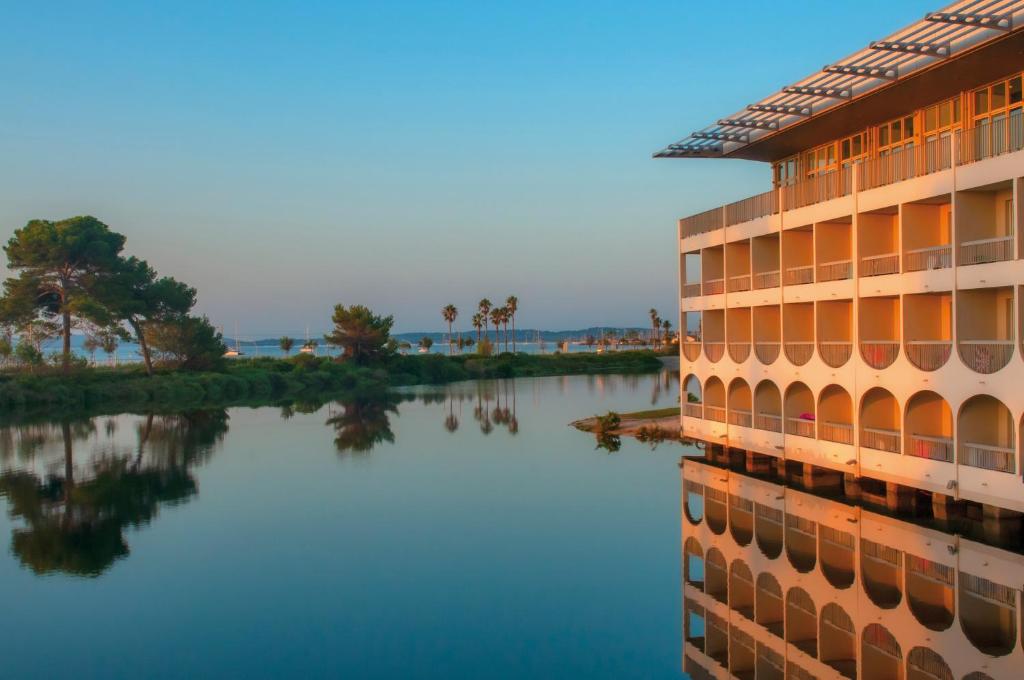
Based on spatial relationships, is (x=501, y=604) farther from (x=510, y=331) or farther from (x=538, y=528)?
(x=510, y=331)

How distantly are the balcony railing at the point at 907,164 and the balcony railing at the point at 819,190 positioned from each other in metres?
0.65

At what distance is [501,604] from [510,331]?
110m

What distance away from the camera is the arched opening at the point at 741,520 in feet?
56.9

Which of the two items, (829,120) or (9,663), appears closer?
(9,663)

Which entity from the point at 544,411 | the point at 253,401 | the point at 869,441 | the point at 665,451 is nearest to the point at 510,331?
the point at 253,401

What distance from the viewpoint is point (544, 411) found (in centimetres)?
4903

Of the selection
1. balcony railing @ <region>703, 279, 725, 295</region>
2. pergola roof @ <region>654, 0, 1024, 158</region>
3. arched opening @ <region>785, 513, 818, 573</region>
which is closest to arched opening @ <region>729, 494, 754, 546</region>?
arched opening @ <region>785, 513, 818, 573</region>

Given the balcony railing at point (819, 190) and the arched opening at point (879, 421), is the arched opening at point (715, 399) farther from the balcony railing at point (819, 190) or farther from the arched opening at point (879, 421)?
the balcony railing at point (819, 190)

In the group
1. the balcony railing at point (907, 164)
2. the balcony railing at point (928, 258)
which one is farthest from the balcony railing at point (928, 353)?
the balcony railing at point (907, 164)

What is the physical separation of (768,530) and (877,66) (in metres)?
10.7

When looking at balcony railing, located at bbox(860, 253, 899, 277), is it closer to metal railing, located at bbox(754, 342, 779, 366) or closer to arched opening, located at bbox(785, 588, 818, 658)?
metal railing, located at bbox(754, 342, 779, 366)

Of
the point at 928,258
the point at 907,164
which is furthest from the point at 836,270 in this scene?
the point at 907,164

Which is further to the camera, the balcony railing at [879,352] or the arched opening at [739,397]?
the arched opening at [739,397]

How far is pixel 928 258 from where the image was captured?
18141 mm
